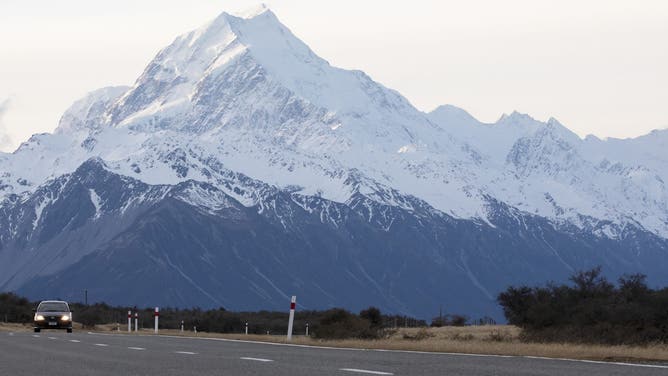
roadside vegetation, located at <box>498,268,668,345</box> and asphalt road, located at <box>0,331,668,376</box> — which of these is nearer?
asphalt road, located at <box>0,331,668,376</box>

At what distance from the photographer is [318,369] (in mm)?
26891

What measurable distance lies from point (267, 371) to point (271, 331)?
101 meters

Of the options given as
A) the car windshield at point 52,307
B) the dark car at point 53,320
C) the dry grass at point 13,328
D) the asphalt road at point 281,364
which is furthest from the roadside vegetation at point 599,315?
the dry grass at point 13,328

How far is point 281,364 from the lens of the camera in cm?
2869

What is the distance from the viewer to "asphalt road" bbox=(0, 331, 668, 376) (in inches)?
1035

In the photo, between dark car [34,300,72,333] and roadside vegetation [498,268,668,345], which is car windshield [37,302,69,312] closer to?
dark car [34,300,72,333]

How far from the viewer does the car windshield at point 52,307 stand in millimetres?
68312

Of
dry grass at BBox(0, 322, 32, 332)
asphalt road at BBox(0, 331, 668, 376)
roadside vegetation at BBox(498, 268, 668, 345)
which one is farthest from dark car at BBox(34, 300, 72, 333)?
asphalt road at BBox(0, 331, 668, 376)

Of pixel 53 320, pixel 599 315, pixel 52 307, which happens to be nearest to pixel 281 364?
pixel 599 315

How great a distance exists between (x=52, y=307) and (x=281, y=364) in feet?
136

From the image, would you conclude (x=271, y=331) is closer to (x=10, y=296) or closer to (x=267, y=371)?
(x=10, y=296)

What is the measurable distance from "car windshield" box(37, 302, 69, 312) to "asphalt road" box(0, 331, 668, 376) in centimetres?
3212

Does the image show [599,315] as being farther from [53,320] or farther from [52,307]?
[52,307]

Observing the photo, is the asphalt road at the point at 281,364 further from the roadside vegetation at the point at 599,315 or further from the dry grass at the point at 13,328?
the dry grass at the point at 13,328
